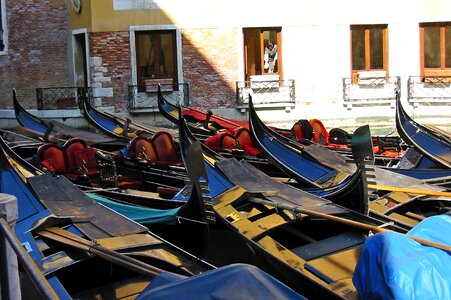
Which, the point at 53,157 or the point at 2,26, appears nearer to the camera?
the point at 53,157

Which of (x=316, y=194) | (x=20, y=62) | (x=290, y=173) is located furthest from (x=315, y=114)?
(x=316, y=194)

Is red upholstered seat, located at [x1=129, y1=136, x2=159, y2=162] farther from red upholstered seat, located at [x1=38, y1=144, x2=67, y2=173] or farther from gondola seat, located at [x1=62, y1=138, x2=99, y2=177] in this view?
red upholstered seat, located at [x1=38, y1=144, x2=67, y2=173]

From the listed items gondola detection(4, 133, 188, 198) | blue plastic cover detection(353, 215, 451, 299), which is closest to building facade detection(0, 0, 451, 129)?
gondola detection(4, 133, 188, 198)

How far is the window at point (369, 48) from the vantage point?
7.15 m

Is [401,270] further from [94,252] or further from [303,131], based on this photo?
[303,131]

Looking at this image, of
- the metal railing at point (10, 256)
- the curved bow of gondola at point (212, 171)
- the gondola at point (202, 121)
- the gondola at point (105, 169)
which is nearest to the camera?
the metal railing at point (10, 256)

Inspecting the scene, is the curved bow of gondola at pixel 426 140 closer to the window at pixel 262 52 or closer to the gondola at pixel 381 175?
the gondola at pixel 381 175

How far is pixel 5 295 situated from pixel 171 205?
1383 millimetres

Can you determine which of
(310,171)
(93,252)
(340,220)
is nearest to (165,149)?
(310,171)

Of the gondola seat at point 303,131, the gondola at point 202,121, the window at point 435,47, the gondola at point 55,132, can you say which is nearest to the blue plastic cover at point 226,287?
the gondola seat at point 303,131

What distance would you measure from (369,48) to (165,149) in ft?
13.0

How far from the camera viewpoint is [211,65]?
22.9ft

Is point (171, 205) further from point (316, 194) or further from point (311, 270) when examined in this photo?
point (311, 270)

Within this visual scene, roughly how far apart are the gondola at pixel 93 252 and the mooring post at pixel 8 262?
320mm
